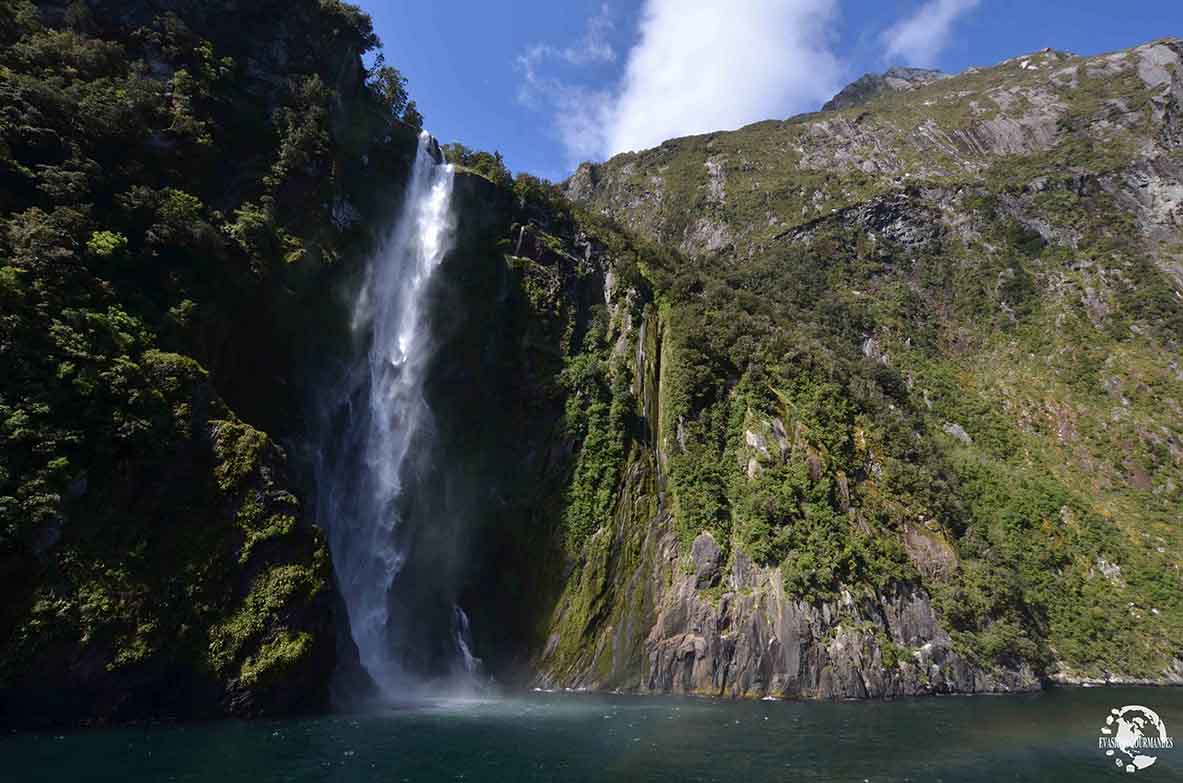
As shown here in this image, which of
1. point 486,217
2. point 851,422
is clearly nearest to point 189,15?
point 486,217

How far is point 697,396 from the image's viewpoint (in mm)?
48156

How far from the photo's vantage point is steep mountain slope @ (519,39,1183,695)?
39344mm

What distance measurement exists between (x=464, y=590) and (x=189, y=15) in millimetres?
37044

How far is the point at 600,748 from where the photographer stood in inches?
874

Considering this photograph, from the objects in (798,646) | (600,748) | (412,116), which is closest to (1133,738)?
(798,646)

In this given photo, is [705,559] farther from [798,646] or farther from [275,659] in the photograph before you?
[275,659]

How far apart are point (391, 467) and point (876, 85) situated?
171 m

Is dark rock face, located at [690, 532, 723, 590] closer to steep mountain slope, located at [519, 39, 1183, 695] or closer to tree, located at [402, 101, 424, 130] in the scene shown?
steep mountain slope, located at [519, 39, 1183, 695]

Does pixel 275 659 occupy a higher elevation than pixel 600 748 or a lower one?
higher

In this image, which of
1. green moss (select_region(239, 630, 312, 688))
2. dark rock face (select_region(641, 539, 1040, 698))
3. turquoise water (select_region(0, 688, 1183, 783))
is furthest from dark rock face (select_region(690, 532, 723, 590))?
green moss (select_region(239, 630, 312, 688))

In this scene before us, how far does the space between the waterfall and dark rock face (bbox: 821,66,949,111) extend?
14810 centimetres

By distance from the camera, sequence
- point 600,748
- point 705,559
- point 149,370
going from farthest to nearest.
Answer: point 705,559 < point 149,370 < point 600,748

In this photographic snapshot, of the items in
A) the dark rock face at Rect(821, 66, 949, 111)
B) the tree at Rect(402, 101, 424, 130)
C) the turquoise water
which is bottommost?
the turquoise water

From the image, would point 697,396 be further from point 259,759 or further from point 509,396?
point 259,759
